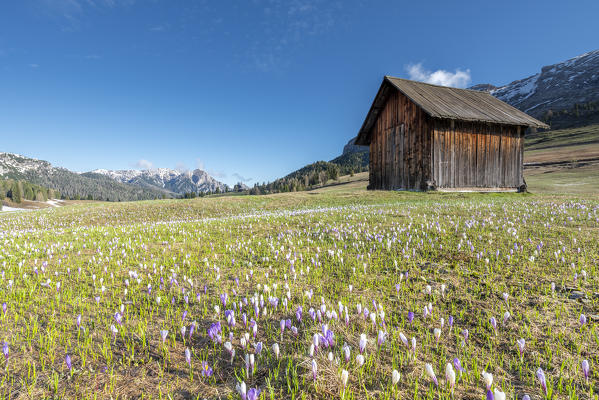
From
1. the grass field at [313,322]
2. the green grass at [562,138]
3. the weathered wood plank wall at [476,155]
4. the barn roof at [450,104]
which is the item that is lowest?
the grass field at [313,322]

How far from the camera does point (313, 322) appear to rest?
3.59 m

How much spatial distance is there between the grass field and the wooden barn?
66.1 feet

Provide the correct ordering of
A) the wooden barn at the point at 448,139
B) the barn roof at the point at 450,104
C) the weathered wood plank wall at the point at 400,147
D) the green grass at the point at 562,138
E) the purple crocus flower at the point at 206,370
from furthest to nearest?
1. the green grass at the point at 562,138
2. the weathered wood plank wall at the point at 400,147
3. the wooden barn at the point at 448,139
4. the barn roof at the point at 450,104
5. the purple crocus flower at the point at 206,370

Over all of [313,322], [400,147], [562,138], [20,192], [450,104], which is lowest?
[313,322]

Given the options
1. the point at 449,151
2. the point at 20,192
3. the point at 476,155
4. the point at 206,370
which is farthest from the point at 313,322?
the point at 20,192

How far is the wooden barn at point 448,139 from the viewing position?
26.1 meters

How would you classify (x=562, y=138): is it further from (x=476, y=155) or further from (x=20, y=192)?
(x=20, y=192)

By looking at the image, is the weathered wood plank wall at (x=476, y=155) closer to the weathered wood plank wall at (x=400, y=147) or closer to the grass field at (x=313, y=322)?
the weathered wood plank wall at (x=400, y=147)

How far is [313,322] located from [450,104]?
3074cm

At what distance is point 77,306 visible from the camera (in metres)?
4.28

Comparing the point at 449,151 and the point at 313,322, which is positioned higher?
the point at 449,151

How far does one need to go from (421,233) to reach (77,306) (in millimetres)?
7951

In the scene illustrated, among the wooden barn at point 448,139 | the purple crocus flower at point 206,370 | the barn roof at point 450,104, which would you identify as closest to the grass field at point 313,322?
the purple crocus flower at point 206,370

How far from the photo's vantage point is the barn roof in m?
25.5
